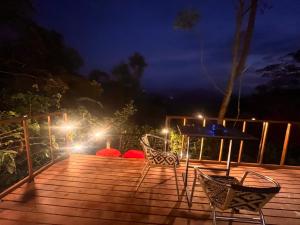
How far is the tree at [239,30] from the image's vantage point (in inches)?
220

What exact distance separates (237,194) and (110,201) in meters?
1.58

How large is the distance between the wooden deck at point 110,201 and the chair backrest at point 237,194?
1.71 feet

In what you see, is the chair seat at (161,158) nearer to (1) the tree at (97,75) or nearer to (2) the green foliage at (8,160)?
(2) the green foliage at (8,160)

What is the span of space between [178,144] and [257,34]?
330 cm

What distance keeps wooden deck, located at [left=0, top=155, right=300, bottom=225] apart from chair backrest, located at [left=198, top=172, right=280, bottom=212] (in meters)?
0.52

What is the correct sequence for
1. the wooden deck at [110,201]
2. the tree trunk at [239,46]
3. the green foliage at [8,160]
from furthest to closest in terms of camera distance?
the tree trunk at [239,46] → the green foliage at [8,160] → the wooden deck at [110,201]

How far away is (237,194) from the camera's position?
200cm

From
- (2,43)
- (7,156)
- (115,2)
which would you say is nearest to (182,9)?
(2,43)

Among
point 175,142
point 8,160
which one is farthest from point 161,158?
point 8,160

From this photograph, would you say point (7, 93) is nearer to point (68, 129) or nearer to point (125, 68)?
point (68, 129)

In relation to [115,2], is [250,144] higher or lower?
lower

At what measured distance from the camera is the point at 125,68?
44.2 feet

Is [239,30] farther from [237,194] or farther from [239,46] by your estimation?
[237,194]

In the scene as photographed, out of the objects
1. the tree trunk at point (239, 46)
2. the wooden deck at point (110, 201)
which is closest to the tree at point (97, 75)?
the tree trunk at point (239, 46)
